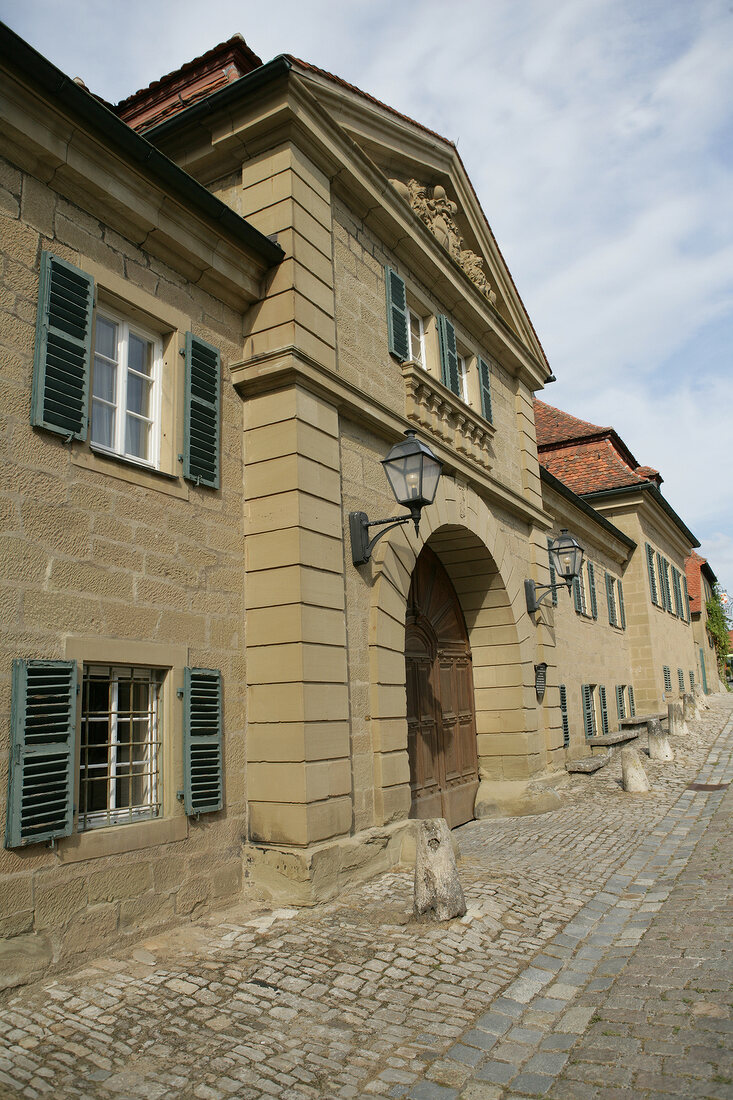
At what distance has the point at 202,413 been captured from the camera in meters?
6.21

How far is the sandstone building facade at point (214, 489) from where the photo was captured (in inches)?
187

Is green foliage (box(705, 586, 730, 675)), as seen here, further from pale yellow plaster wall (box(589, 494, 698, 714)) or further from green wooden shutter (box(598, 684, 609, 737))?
green wooden shutter (box(598, 684, 609, 737))

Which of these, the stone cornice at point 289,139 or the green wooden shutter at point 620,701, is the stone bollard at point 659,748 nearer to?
the green wooden shutter at point 620,701

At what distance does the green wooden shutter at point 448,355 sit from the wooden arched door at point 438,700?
84.4 inches

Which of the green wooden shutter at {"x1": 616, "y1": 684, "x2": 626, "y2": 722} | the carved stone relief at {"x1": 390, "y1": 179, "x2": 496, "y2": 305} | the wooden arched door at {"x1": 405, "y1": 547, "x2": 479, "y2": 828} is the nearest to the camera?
the wooden arched door at {"x1": 405, "y1": 547, "x2": 479, "y2": 828}

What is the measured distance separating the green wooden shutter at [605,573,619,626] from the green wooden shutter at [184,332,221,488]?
14.8 m

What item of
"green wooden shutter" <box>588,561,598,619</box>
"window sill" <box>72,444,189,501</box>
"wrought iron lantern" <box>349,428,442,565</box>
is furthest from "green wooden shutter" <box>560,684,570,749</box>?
"window sill" <box>72,444,189,501</box>

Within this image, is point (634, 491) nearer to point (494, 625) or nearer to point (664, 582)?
point (664, 582)

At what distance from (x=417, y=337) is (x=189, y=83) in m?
3.79

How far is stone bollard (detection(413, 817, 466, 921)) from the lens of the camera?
17.8 ft

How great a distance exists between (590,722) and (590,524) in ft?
15.3

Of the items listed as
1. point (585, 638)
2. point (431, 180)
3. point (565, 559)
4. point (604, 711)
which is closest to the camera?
point (431, 180)

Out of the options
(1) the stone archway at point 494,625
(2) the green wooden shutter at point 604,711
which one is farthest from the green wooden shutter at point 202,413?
(2) the green wooden shutter at point 604,711

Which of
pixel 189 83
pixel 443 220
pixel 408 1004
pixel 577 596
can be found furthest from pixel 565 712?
pixel 189 83
